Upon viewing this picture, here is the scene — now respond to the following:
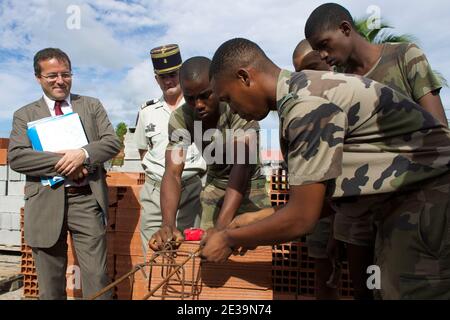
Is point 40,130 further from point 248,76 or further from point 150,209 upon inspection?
point 248,76

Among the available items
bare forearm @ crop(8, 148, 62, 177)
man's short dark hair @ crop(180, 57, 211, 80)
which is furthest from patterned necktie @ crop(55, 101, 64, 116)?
man's short dark hair @ crop(180, 57, 211, 80)

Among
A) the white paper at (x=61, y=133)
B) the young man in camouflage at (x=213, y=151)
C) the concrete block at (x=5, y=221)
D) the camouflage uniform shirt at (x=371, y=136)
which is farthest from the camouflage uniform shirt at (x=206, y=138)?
the concrete block at (x=5, y=221)

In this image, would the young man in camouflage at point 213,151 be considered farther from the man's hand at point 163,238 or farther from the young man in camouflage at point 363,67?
the young man in camouflage at point 363,67

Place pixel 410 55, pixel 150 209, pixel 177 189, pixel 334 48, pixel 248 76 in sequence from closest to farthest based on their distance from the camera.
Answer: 1. pixel 248 76
2. pixel 410 55
3. pixel 334 48
4. pixel 177 189
5. pixel 150 209

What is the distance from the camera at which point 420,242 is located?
1474mm

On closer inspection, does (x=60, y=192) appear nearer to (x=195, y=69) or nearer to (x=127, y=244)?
(x=127, y=244)

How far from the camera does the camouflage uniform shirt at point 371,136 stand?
144cm

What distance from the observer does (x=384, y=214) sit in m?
1.59

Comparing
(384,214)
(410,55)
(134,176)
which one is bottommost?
(384,214)

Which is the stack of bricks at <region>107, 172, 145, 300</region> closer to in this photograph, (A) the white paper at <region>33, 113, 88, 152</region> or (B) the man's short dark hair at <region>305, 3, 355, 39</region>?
(A) the white paper at <region>33, 113, 88, 152</region>

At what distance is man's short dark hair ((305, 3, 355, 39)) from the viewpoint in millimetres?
2270

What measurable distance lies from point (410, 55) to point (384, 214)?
0.96 metres

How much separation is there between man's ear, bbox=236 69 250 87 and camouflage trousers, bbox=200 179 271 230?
1.28m

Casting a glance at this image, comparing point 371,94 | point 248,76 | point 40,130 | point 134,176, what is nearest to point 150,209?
point 40,130
